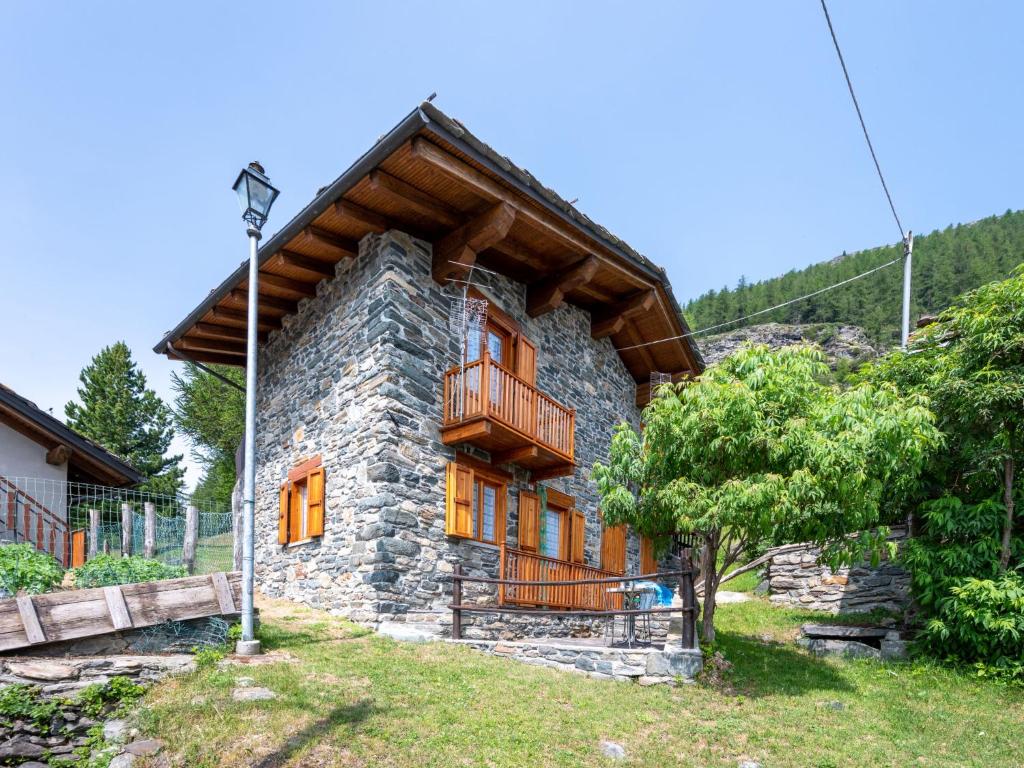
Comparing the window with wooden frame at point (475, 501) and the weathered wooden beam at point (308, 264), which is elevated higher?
the weathered wooden beam at point (308, 264)

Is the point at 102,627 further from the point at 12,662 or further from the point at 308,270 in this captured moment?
the point at 308,270

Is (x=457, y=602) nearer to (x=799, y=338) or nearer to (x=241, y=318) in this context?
(x=241, y=318)

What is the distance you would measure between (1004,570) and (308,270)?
35.4ft

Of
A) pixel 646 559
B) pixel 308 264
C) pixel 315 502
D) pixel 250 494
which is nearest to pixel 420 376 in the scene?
pixel 315 502

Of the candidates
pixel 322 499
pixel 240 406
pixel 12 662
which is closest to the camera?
pixel 12 662

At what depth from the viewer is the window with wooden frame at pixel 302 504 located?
11.6m

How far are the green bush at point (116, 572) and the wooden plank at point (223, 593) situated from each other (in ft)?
1.74

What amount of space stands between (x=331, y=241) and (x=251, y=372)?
13.8ft

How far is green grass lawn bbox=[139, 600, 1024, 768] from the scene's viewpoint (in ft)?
18.7

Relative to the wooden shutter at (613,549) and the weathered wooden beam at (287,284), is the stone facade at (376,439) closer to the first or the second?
the weathered wooden beam at (287,284)

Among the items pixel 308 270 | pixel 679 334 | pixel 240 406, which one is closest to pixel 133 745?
pixel 308 270

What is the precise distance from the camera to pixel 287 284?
1288 centimetres

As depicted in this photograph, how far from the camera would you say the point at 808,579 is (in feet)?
46.8

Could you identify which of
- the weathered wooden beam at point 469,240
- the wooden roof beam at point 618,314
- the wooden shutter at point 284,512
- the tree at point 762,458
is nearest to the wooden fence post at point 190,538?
the wooden shutter at point 284,512
